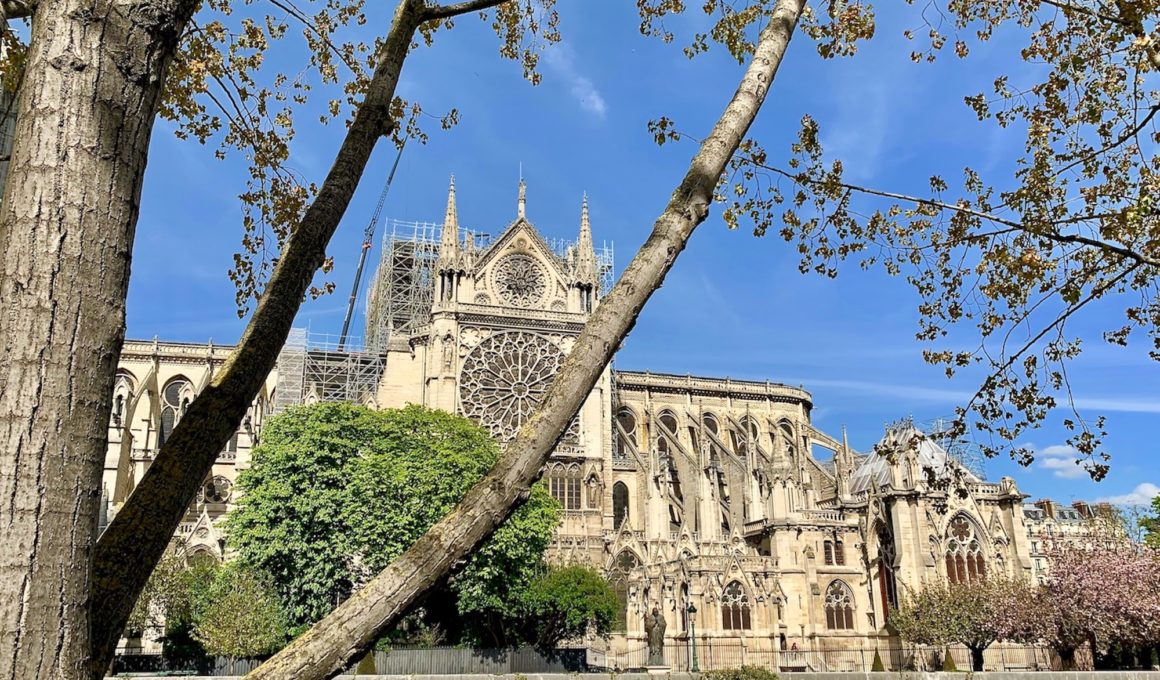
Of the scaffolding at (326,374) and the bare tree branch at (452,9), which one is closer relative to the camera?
the bare tree branch at (452,9)

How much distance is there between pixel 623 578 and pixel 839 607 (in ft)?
28.9

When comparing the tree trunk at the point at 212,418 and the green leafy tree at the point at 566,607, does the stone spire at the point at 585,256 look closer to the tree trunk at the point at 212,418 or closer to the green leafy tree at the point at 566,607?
the green leafy tree at the point at 566,607

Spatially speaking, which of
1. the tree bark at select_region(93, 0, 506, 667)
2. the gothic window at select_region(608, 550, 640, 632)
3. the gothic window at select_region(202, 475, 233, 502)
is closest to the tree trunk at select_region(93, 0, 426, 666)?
the tree bark at select_region(93, 0, 506, 667)

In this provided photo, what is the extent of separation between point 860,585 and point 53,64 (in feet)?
123

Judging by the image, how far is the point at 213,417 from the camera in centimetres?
295

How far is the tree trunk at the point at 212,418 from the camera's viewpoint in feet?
8.49

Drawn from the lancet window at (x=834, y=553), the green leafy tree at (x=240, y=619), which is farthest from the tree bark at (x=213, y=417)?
the lancet window at (x=834, y=553)

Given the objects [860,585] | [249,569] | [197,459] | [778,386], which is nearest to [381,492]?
[249,569]

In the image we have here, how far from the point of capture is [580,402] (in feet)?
10.5

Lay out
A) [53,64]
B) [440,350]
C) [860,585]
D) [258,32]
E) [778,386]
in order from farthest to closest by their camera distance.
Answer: [778,386]
[440,350]
[860,585]
[258,32]
[53,64]

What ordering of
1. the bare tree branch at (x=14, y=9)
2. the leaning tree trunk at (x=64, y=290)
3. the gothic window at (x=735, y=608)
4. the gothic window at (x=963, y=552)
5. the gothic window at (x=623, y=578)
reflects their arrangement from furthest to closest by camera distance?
the gothic window at (x=963, y=552), the gothic window at (x=623, y=578), the gothic window at (x=735, y=608), the bare tree branch at (x=14, y=9), the leaning tree trunk at (x=64, y=290)

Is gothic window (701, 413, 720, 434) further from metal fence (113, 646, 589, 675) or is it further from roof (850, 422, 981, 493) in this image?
metal fence (113, 646, 589, 675)

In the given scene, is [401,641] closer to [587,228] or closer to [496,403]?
[496,403]

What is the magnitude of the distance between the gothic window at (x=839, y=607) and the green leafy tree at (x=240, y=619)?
21.2 meters
